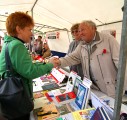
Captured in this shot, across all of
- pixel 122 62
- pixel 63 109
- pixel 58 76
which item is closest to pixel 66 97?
pixel 63 109

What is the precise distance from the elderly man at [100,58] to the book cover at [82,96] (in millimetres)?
380

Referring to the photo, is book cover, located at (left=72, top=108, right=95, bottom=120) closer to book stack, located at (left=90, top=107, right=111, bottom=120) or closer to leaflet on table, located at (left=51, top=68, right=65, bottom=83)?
book stack, located at (left=90, top=107, right=111, bottom=120)

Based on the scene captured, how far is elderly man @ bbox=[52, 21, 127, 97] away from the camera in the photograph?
1.74 m

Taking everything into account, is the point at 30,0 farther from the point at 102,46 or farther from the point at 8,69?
the point at 8,69

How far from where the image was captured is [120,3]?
7.64ft

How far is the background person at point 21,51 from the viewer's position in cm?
116

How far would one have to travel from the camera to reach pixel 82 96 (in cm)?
140

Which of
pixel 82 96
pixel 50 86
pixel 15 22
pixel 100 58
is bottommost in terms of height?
pixel 50 86

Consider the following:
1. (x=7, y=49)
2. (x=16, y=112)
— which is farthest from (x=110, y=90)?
(x=7, y=49)

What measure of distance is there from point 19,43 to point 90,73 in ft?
3.04

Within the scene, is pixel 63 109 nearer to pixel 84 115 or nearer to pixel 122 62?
pixel 84 115

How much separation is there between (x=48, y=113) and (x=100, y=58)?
79cm

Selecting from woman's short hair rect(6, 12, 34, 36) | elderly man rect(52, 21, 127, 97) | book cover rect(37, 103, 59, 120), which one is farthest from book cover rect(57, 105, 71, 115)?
woman's short hair rect(6, 12, 34, 36)

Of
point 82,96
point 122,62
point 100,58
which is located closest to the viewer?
point 122,62
